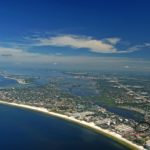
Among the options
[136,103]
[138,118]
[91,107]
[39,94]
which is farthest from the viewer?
[39,94]

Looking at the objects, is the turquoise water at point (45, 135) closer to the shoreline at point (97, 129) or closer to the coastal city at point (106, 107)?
the shoreline at point (97, 129)

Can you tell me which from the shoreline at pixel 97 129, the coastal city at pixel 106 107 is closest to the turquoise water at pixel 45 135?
the shoreline at pixel 97 129

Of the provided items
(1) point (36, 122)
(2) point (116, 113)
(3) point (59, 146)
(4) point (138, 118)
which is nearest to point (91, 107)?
(2) point (116, 113)

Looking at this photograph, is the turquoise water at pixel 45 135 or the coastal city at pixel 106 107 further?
the coastal city at pixel 106 107

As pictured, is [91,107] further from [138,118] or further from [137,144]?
[137,144]

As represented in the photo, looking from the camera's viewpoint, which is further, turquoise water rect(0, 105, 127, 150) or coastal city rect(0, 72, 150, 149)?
coastal city rect(0, 72, 150, 149)

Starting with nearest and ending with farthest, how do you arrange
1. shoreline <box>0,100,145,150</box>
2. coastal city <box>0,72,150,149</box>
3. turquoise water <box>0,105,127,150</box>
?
turquoise water <box>0,105,127,150</box> → shoreline <box>0,100,145,150</box> → coastal city <box>0,72,150,149</box>

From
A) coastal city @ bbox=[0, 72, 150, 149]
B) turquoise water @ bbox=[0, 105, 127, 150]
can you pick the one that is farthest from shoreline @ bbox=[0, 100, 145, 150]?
turquoise water @ bbox=[0, 105, 127, 150]

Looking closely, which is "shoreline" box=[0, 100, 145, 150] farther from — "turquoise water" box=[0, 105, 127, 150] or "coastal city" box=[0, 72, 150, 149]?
"turquoise water" box=[0, 105, 127, 150]

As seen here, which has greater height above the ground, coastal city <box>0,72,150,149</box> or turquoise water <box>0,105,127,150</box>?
coastal city <box>0,72,150,149</box>
